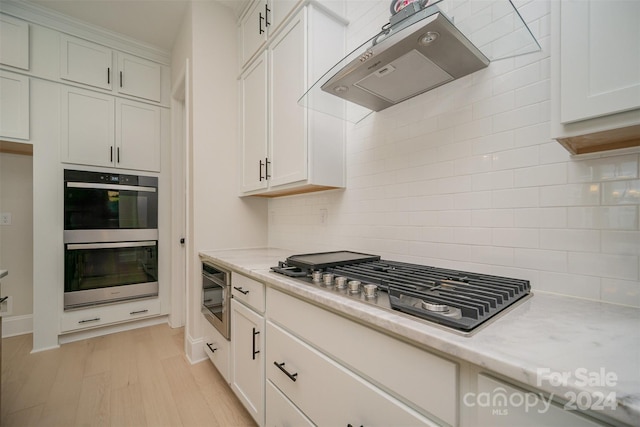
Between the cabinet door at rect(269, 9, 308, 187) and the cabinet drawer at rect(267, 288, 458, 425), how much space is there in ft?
2.93

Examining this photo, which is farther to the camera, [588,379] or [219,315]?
[219,315]

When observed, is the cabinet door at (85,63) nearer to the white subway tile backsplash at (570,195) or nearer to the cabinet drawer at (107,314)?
the cabinet drawer at (107,314)

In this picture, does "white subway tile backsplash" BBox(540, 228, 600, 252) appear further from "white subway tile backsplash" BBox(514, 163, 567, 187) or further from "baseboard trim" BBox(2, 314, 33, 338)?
"baseboard trim" BBox(2, 314, 33, 338)

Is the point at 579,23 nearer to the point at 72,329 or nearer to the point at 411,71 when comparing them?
the point at 411,71

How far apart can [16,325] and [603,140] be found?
4388 mm

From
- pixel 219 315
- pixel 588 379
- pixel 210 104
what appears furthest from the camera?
pixel 210 104

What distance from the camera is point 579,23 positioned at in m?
0.65

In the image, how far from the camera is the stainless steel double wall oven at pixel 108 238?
245cm

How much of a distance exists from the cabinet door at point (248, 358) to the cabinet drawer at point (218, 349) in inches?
3.9

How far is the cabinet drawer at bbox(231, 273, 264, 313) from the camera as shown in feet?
4.22

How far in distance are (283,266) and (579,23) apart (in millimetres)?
1298

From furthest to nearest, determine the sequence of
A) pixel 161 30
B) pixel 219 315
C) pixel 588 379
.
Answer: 1. pixel 161 30
2. pixel 219 315
3. pixel 588 379

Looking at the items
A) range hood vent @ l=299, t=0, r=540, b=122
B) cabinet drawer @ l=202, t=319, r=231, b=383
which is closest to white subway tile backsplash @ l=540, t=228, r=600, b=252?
range hood vent @ l=299, t=0, r=540, b=122

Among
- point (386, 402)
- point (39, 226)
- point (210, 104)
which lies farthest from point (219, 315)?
point (39, 226)
